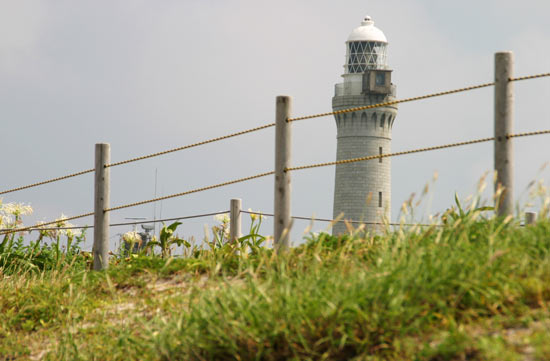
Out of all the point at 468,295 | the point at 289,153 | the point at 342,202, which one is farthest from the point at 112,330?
the point at 342,202

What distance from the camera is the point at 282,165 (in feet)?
Result: 22.3

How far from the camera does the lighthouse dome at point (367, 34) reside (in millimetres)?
53000

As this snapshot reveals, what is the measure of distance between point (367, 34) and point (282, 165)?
157 feet

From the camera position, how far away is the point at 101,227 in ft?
26.1

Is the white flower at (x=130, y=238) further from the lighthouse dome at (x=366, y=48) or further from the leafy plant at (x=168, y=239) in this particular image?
the lighthouse dome at (x=366, y=48)

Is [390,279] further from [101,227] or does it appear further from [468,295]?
[101,227]

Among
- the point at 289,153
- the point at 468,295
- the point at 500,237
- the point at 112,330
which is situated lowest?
the point at 112,330

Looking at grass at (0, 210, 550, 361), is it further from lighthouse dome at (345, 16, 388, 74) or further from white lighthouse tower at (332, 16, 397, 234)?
lighthouse dome at (345, 16, 388, 74)

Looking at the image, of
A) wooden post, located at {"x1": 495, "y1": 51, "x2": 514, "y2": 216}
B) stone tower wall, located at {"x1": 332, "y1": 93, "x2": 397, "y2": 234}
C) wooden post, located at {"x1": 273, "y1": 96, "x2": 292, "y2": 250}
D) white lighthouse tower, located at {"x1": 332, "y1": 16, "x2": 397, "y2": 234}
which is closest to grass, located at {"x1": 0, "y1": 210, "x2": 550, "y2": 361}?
wooden post, located at {"x1": 495, "y1": 51, "x2": 514, "y2": 216}

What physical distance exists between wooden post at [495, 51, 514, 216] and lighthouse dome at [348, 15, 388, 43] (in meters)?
48.1

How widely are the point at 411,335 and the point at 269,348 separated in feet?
2.51

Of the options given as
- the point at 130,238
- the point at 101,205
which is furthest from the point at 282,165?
the point at 130,238

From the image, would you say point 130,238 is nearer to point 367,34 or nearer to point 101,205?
point 101,205

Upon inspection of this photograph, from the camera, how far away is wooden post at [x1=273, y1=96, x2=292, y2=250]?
673 cm
